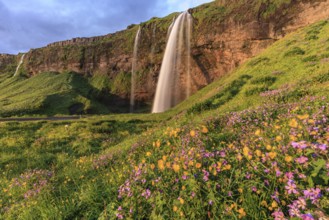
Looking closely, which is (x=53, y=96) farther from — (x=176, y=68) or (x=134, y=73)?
(x=176, y=68)

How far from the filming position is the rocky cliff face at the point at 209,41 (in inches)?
1000

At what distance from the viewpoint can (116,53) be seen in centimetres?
4788

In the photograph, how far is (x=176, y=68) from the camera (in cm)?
3559

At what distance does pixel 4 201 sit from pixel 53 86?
155 feet

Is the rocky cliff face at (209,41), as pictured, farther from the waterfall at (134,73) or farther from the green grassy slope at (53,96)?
the green grassy slope at (53,96)

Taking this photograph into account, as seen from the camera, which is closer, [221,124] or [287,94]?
[221,124]

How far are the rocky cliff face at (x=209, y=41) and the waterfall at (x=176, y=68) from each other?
1.23 meters

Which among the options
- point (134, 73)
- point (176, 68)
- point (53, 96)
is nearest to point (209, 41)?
point (176, 68)

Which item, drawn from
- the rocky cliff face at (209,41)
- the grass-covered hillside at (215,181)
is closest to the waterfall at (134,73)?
the rocky cliff face at (209,41)

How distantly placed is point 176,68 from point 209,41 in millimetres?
6614

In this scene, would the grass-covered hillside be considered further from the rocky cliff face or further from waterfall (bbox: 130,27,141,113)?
waterfall (bbox: 130,27,141,113)

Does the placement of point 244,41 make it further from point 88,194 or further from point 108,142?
point 88,194

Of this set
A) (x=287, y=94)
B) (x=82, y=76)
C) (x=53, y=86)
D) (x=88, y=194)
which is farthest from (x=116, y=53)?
(x=88, y=194)

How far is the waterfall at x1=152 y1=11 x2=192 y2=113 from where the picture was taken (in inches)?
1378
